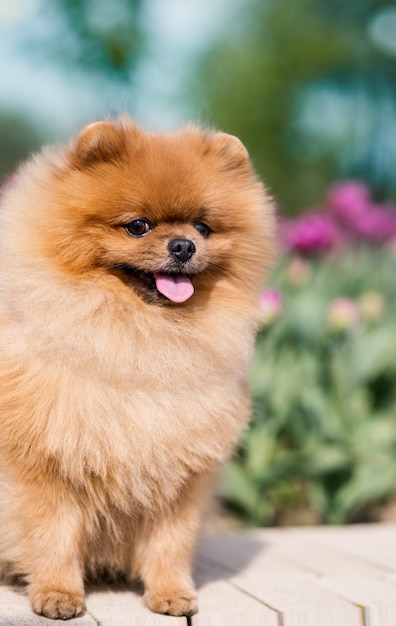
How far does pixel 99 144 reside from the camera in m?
2.35

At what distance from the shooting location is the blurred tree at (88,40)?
12.7 metres

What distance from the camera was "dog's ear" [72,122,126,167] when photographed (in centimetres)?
234

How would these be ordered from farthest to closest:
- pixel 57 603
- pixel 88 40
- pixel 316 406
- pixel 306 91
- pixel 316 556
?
pixel 306 91 < pixel 88 40 < pixel 316 406 < pixel 316 556 < pixel 57 603

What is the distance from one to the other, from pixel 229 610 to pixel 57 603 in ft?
1.70

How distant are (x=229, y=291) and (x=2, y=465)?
90 centimetres

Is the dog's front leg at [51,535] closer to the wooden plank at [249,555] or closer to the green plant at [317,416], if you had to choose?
the wooden plank at [249,555]

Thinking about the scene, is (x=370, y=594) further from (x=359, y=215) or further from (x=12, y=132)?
(x=12, y=132)

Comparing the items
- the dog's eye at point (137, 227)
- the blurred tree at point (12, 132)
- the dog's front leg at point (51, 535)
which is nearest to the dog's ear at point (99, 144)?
the dog's eye at point (137, 227)

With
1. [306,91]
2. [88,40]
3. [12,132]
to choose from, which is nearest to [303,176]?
[306,91]

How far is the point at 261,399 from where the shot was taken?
172 inches

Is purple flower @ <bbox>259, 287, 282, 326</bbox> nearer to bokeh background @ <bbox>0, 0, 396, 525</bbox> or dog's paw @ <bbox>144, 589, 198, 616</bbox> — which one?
bokeh background @ <bbox>0, 0, 396, 525</bbox>

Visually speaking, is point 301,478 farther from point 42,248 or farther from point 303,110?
point 303,110

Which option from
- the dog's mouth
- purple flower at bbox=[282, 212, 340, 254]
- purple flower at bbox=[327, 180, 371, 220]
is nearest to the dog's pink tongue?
the dog's mouth

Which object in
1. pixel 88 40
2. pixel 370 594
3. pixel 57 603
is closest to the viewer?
pixel 57 603
